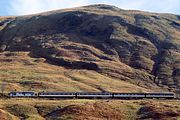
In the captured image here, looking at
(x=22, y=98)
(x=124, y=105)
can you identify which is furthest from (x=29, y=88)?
(x=124, y=105)

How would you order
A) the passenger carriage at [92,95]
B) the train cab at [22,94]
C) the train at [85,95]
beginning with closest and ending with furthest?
the train cab at [22,94] < the train at [85,95] < the passenger carriage at [92,95]

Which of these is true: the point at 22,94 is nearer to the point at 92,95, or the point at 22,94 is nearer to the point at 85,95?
the point at 85,95

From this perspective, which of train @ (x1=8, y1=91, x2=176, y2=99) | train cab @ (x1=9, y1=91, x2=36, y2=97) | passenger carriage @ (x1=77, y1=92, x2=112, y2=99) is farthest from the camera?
passenger carriage @ (x1=77, y1=92, x2=112, y2=99)

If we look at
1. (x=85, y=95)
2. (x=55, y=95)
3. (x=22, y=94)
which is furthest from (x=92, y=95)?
(x=22, y=94)

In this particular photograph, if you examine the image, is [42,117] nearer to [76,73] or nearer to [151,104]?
[151,104]

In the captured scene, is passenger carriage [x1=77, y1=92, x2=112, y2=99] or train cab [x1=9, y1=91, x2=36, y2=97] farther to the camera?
passenger carriage [x1=77, y1=92, x2=112, y2=99]

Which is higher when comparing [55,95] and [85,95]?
[55,95]

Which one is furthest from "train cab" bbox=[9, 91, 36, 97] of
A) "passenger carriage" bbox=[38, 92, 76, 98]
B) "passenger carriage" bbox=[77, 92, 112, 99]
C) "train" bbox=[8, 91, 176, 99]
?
"passenger carriage" bbox=[77, 92, 112, 99]

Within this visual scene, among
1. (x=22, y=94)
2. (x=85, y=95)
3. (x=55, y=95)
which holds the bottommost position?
(x=85, y=95)

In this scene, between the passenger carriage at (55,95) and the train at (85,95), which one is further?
the train at (85,95)

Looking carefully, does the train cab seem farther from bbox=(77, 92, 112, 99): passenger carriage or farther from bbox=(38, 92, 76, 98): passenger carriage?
bbox=(77, 92, 112, 99): passenger carriage

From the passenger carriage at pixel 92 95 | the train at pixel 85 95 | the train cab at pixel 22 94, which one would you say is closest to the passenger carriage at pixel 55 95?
the train at pixel 85 95

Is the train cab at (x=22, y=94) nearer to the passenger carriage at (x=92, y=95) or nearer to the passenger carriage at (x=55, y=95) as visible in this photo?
the passenger carriage at (x=55, y=95)

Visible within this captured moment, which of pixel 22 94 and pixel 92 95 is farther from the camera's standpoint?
pixel 92 95
